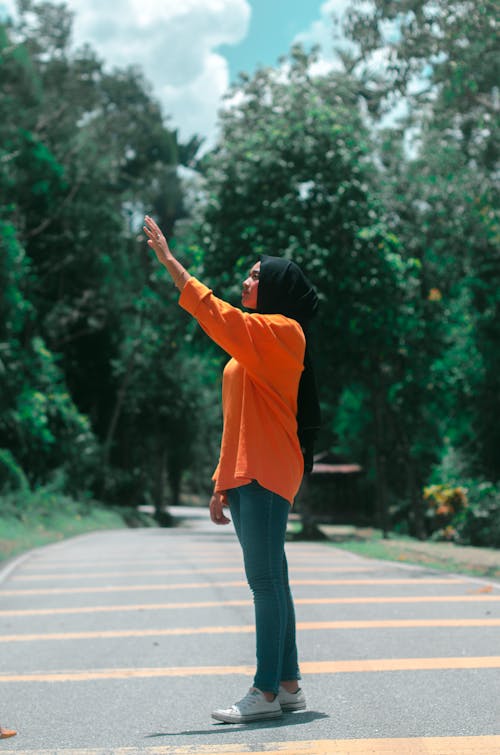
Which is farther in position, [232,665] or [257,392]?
[232,665]

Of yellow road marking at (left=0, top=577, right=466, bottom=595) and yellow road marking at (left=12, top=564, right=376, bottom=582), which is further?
yellow road marking at (left=12, top=564, right=376, bottom=582)

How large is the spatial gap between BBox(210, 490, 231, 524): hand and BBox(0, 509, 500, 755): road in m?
0.86

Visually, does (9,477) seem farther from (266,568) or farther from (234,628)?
(266,568)

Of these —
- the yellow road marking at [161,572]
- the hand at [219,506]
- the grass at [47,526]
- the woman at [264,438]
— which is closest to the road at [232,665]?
the woman at [264,438]

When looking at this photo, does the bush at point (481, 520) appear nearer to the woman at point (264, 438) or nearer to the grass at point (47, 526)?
the grass at point (47, 526)

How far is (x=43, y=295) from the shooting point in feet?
128

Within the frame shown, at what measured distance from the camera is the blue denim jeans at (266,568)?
4.52 meters

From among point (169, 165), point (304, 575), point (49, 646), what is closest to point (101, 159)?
point (169, 165)

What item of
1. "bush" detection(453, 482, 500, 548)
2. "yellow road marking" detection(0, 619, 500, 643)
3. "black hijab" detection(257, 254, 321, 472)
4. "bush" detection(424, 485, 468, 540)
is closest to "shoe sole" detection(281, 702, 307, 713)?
"black hijab" detection(257, 254, 321, 472)

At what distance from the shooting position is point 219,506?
4727 millimetres

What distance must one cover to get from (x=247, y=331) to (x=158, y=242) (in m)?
0.56

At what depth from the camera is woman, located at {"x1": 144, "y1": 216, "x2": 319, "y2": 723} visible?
14.7 feet

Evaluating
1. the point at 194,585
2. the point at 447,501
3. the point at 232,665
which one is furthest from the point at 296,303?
the point at 447,501

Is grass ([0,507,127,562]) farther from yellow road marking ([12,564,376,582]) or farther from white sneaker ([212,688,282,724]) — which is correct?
white sneaker ([212,688,282,724])
